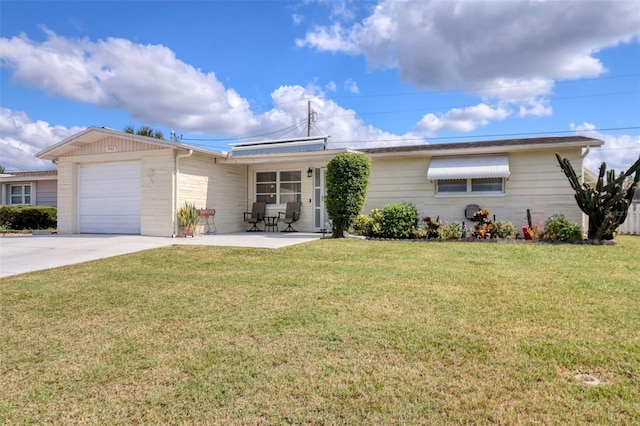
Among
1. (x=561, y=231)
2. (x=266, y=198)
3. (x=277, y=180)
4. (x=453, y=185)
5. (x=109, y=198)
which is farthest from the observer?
(x=266, y=198)

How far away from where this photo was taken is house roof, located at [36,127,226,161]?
1217 centimetres

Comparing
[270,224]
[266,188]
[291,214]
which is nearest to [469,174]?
[291,214]

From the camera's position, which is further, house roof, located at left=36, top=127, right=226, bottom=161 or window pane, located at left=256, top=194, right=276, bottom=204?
window pane, located at left=256, top=194, right=276, bottom=204

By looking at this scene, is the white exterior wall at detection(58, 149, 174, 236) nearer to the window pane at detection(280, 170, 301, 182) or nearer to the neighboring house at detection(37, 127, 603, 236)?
the neighboring house at detection(37, 127, 603, 236)

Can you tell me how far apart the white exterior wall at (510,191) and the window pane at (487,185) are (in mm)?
212

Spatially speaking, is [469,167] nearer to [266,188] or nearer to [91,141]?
[266,188]

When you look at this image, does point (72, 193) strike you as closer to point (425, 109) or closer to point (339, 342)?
point (339, 342)

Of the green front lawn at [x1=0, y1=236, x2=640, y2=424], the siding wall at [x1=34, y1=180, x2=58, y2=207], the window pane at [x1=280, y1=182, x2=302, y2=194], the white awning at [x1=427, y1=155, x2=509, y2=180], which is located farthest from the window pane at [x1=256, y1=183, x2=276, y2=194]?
the siding wall at [x1=34, y1=180, x2=58, y2=207]

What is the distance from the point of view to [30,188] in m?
22.0

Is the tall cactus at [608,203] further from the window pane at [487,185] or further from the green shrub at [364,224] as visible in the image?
the green shrub at [364,224]

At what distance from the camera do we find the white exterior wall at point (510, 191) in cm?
1171

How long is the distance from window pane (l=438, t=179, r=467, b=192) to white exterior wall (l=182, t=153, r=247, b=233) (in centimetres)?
768

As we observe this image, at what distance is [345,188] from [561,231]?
591 cm

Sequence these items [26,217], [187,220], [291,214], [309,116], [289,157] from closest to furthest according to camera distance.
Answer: [187,220] → [289,157] → [291,214] → [26,217] → [309,116]
